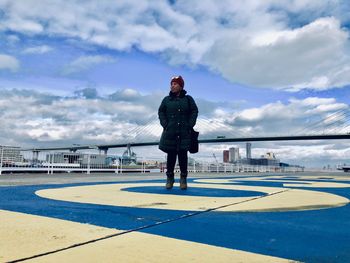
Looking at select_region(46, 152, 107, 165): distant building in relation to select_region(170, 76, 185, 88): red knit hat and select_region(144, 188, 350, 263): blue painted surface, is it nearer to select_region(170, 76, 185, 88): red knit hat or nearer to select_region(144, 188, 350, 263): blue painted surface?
select_region(170, 76, 185, 88): red knit hat

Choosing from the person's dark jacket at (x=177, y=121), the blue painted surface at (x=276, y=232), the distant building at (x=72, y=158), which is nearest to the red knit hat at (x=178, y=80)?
the person's dark jacket at (x=177, y=121)

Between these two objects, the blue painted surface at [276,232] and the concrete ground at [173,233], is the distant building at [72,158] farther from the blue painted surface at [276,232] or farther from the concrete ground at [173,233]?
the blue painted surface at [276,232]

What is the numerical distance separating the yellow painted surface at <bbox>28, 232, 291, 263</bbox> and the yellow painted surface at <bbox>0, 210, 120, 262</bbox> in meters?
0.16

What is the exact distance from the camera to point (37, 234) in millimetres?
2352

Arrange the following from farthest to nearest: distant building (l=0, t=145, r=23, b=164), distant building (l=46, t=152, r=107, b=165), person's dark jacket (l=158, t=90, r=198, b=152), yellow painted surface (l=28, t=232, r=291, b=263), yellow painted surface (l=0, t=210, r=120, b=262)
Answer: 1. distant building (l=46, t=152, r=107, b=165)
2. distant building (l=0, t=145, r=23, b=164)
3. person's dark jacket (l=158, t=90, r=198, b=152)
4. yellow painted surface (l=0, t=210, r=120, b=262)
5. yellow painted surface (l=28, t=232, r=291, b=263)

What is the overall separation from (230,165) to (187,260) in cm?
2701

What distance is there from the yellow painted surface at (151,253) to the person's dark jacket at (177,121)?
10.9ft

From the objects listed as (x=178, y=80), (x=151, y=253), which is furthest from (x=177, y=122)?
(x=151, y=253)

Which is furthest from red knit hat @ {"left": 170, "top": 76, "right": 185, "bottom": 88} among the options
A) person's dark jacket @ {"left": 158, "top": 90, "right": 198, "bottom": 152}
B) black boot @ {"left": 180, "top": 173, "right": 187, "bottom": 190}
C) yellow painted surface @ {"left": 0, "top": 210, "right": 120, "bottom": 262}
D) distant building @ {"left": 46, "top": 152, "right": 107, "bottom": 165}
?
distant building @ {"left": 46, "top": 152, "right": 107, "bottom": 165}

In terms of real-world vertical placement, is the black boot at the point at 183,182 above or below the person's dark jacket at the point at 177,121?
below

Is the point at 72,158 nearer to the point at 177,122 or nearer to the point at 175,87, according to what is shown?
the point at 175,87

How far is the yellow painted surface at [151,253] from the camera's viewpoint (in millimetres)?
1847

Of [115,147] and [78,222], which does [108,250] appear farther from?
[115,147]

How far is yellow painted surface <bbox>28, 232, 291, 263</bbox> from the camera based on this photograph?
1.85m
